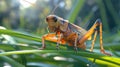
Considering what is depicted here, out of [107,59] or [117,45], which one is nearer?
[107,59]

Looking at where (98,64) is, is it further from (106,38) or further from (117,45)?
(106,38)

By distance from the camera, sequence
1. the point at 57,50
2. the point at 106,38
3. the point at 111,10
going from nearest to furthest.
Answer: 1. the point at 57,50
2. the point at 106,38
3. the point at 111,10

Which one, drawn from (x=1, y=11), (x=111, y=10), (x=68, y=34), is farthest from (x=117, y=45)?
(x=1, y=11)

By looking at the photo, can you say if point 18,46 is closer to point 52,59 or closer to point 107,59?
point 52,59

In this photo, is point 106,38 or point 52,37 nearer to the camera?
point 52,37

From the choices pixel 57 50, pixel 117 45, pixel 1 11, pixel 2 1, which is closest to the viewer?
pixel 57 50

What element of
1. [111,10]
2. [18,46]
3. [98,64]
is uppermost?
[111,10]

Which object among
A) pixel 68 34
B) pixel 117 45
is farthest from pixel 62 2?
pixel 68 34

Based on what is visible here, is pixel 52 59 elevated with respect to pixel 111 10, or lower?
lower

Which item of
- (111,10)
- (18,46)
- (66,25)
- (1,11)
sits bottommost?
(18,46)
